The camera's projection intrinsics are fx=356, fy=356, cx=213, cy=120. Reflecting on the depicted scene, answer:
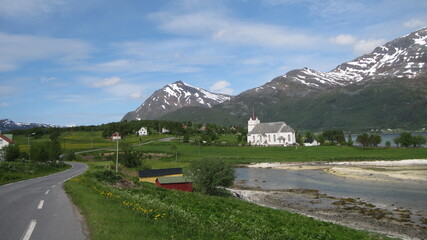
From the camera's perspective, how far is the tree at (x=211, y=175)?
44125 mm

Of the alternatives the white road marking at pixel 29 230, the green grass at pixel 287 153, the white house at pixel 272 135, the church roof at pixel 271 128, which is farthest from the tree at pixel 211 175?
the church roof at pixel 271 128

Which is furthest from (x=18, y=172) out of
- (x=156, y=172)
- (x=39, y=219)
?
(x=39, y=219)

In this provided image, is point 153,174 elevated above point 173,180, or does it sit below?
above

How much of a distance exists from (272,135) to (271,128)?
363cm

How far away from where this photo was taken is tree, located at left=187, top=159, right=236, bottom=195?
44125 mm

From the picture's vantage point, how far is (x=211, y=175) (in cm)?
4425

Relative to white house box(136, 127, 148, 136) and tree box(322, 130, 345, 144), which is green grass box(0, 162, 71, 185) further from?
white house box(136, 127, 148, 136)

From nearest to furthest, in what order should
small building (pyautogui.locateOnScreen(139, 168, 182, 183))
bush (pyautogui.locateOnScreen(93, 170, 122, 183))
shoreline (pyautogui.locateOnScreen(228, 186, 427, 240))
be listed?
shoreline (pyautogui.locateOnScreen(228, 186, 427, 240)) → bush (pyautogui.locateOnScreen(93, 170, 122, 183)) → small building (pyautogui.locateOnScreen(139, 168, 182, 183))

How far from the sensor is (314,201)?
154 feet

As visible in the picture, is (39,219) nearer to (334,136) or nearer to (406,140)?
(406,140)

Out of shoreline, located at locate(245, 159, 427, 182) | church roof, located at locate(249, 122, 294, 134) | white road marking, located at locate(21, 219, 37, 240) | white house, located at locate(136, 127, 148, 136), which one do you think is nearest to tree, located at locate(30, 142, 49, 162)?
shoreline, located at locate(245, 159, 427, 182)

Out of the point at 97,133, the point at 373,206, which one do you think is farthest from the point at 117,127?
the point at 373,206

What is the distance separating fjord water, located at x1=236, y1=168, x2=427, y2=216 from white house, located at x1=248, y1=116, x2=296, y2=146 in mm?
89619

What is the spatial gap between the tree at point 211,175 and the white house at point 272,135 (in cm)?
12064
